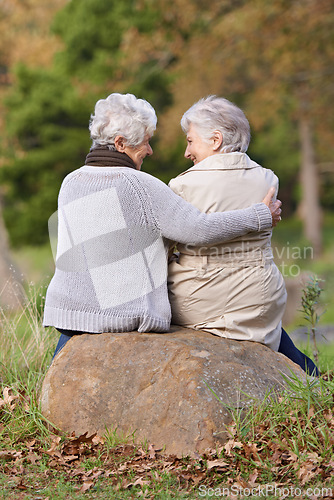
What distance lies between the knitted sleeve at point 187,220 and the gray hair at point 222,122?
430 millimetres

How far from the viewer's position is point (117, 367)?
12.4 ft

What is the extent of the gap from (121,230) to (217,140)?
77 centimetres

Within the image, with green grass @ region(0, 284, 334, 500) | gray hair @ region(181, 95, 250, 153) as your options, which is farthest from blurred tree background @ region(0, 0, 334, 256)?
green grass @ region(0, 284, 334, 500)

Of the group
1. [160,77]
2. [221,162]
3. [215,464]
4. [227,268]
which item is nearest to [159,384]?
[215,464]

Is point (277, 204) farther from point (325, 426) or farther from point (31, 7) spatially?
point (31, 7)

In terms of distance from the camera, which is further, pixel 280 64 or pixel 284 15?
pixel 280 64

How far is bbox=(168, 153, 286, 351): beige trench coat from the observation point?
3.90 meters

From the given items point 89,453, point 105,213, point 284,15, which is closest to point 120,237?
point 105,213

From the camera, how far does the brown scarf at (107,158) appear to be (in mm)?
3930

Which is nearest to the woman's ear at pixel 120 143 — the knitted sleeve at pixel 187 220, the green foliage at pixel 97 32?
the knitted sleeve at pixel 187 220

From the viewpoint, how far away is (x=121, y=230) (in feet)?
12.6

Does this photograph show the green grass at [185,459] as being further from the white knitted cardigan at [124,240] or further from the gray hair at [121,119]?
the gray hair at [121,119]

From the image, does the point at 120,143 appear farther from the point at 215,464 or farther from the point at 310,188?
the point at 310,188

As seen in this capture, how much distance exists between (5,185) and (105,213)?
17.1 m
